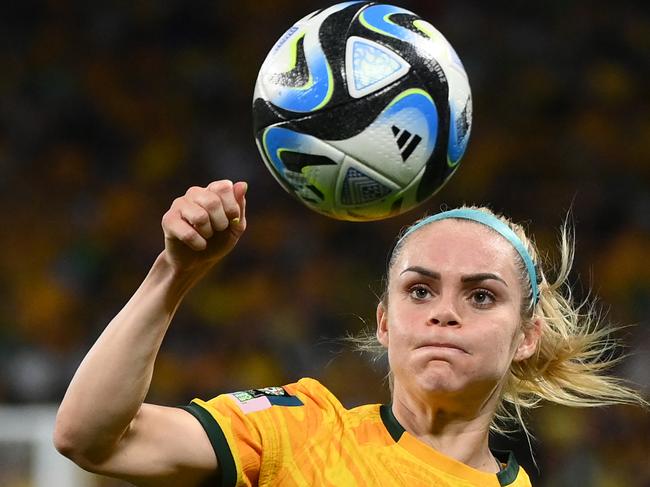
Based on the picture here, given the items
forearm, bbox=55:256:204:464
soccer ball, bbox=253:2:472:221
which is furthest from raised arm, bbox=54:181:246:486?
soccer ball, bbox=253:2:472:221

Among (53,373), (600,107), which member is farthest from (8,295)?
(600,107)

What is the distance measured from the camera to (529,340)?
119 inches

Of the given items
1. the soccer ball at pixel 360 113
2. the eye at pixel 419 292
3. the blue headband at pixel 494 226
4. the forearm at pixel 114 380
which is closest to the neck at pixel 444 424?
the eye at pixel 419 292

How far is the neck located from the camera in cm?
284

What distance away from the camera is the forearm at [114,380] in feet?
7.32

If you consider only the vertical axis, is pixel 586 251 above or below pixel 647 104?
below

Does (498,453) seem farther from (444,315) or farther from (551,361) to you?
(444,315)

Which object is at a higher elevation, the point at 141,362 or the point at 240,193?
the point at 240,193

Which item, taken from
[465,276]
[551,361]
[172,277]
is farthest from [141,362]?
[551,361]

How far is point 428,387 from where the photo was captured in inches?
106

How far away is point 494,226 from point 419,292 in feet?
0.95

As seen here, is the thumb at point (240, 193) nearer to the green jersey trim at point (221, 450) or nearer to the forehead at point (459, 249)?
the green jersey trim at point (221, 450)

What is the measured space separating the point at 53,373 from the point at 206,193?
5333 mm

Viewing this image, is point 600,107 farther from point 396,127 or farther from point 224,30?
point 396,127
